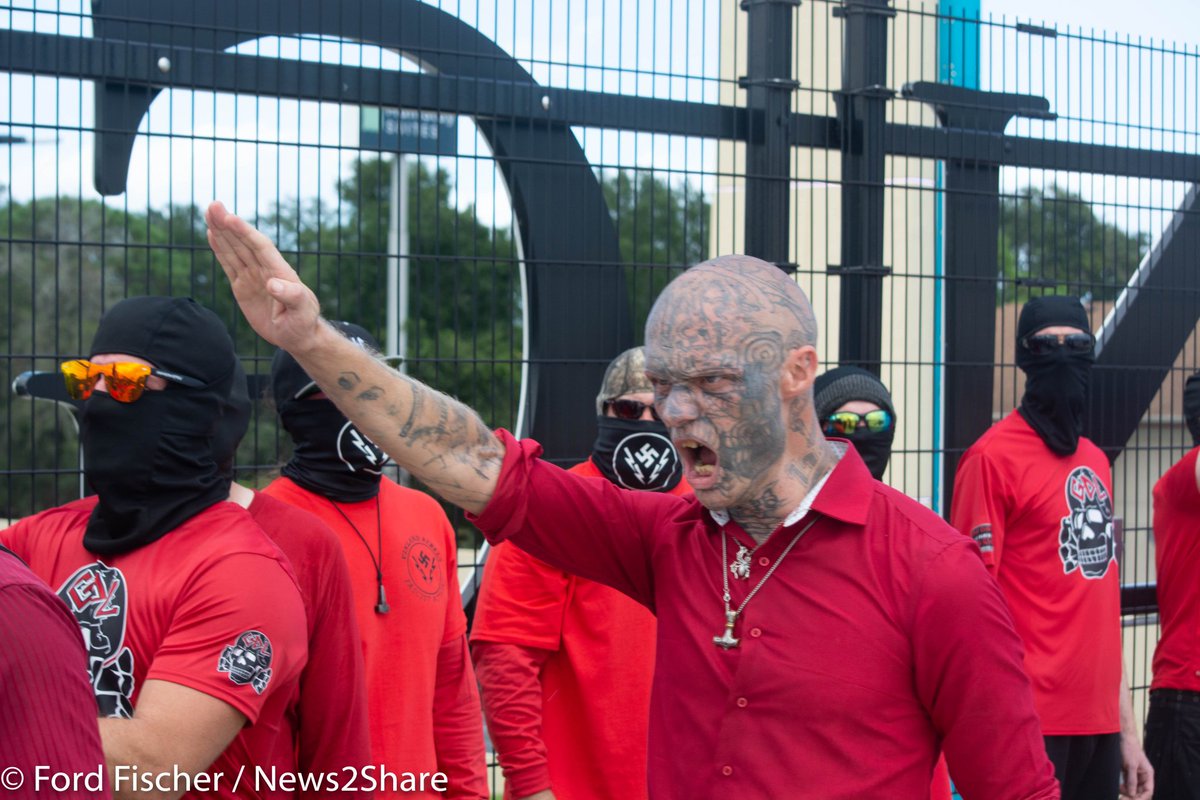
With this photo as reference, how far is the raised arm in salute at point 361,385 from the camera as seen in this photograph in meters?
2.05

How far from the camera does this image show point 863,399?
13.8 ft

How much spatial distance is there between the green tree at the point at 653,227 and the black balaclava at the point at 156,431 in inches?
97.4

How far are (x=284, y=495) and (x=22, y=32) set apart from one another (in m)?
1.89

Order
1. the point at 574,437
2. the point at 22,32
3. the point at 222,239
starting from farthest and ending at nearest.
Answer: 1. the point at 574,437
2. the point at 22,32
3. the point at 222,239

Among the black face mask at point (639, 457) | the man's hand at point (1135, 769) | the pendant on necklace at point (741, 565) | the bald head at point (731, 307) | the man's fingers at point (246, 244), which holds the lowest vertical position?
the man's hand at point (1135, 769)

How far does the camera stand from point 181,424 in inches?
107

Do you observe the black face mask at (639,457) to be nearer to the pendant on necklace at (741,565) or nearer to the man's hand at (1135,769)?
the pendant on necklace at (741,565)

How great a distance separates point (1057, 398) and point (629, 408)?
5.62 ft

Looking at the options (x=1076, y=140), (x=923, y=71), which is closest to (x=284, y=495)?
(x=923, y=71)

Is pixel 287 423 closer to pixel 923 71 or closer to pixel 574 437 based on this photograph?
pixel 574 437

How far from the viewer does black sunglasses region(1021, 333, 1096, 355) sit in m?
→ 4.97

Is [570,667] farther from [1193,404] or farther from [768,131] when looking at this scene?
[1193,404]

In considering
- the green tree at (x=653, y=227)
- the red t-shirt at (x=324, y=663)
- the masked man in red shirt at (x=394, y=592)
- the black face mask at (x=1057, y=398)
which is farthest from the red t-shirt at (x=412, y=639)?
the black face mask at (x=1057, y=398)

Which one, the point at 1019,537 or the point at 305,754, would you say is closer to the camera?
the point at 305,754
